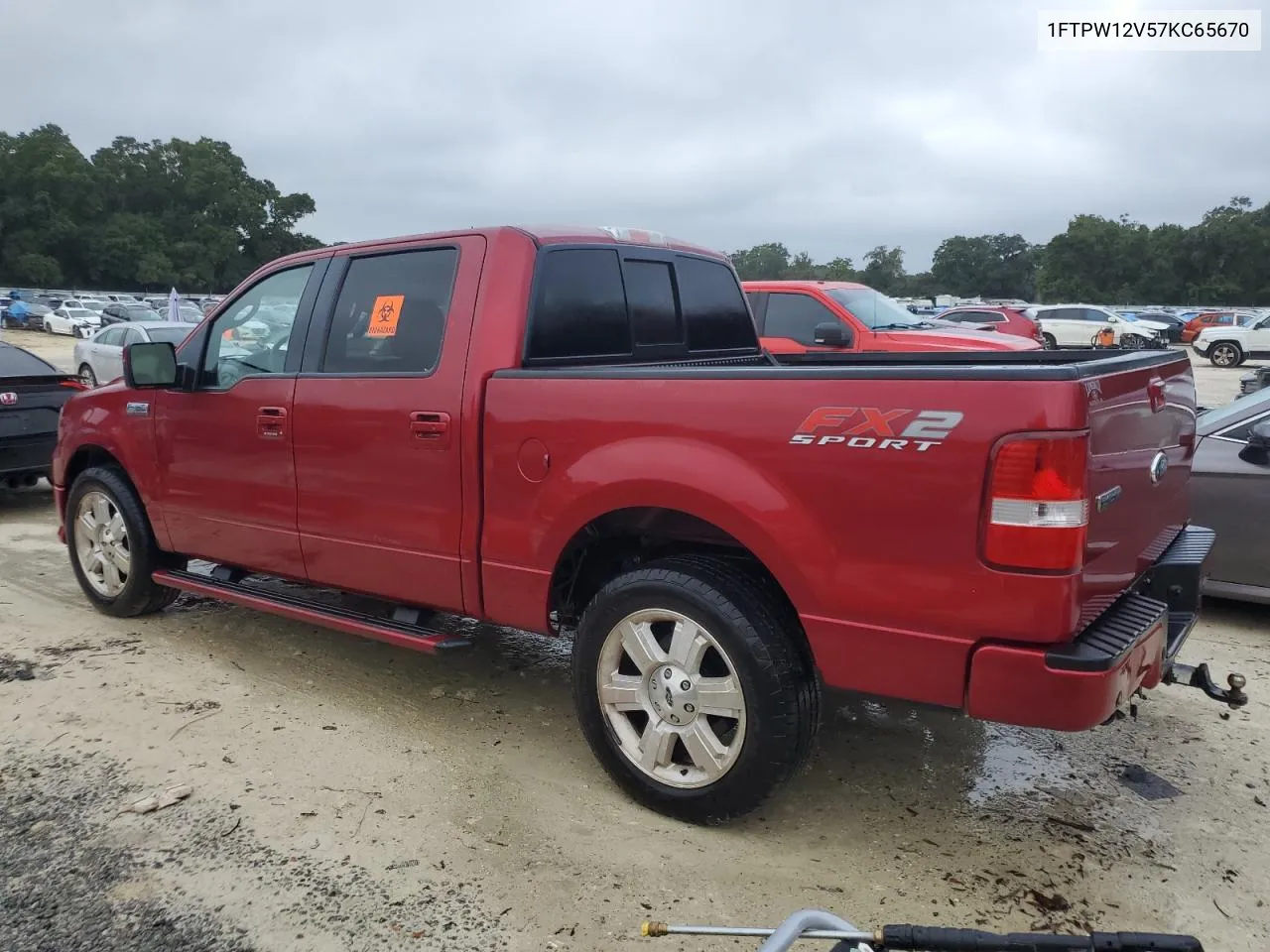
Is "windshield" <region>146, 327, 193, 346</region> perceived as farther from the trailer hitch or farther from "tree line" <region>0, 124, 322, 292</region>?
"tree line" <region>0, 124, 322, 292</region>

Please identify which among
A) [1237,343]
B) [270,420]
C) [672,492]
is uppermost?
[270,420]

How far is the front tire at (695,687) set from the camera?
2986mm

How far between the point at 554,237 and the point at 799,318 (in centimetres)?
685

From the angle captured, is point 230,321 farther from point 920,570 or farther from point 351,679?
point 920,570

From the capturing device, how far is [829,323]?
983 cm

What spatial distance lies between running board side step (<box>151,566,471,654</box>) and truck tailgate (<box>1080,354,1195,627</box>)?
2223 mm

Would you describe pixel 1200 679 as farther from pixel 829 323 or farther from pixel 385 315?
pixel 829 323

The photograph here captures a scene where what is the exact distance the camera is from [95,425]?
209 inches

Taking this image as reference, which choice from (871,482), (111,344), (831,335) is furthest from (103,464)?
(111,344)

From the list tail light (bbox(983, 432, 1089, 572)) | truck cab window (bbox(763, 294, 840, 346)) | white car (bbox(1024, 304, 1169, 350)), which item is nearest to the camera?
tail light (bbox(983, 432, 1089, 572))

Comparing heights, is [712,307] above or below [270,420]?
above

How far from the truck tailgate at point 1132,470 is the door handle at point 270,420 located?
3208mm

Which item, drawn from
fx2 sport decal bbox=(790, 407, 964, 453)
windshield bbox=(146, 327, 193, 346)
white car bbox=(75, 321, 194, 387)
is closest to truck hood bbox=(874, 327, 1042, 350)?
fx2 sport decal bbox=(790, 407, 964, 453)

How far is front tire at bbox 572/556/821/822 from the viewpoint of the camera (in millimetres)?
2986
